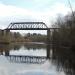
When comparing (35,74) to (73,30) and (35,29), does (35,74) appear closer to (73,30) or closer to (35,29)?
(73,30)

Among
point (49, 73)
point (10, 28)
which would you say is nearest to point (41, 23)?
point (10, 28)

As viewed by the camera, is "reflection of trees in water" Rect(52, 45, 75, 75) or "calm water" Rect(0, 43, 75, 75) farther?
"reflection of trees in water" Rect(52, 45, 75, 75)

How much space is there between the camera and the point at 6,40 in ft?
341

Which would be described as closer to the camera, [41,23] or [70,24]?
[70,24]

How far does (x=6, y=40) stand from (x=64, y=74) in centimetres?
8511

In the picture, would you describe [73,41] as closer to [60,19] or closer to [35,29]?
[60,19]

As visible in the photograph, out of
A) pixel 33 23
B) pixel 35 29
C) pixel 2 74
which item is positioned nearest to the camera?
pixel 2 74

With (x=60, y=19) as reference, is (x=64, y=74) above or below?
below

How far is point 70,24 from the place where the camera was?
57.8 meters

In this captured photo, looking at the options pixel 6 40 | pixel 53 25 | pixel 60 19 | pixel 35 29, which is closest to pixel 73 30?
pixel 60 19

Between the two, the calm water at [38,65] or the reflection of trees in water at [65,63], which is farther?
the reflection of trees in water at [65,63]

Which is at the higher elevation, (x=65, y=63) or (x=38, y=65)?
(x=65, y=63)

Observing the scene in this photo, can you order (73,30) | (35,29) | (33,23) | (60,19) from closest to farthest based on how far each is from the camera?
(73,30), (60,19), (35,29), (33,23)

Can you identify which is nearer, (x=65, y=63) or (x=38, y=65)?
(x=38, y=65)
